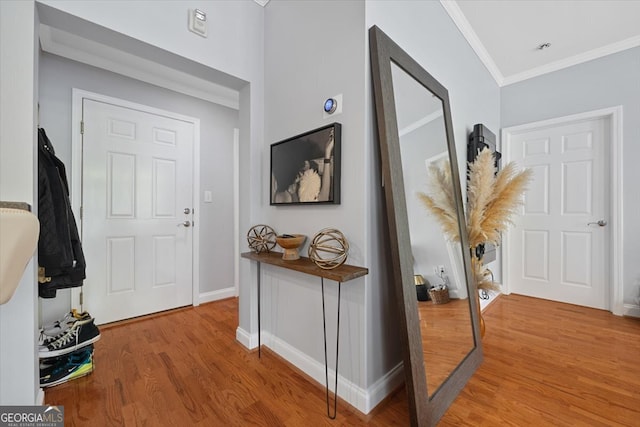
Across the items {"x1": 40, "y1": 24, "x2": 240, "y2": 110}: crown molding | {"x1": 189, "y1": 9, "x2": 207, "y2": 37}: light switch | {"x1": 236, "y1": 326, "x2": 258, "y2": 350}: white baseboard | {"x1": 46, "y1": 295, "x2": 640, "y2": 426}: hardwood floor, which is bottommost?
{"x1": 46, "y1": 295, "x2": 640, "y2": 426}: hardwood floor

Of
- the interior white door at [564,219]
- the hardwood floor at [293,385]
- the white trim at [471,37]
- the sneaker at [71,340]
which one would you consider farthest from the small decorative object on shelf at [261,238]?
the interior white door at [564,219]

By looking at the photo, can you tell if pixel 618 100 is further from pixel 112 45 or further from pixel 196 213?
pixel 196 213

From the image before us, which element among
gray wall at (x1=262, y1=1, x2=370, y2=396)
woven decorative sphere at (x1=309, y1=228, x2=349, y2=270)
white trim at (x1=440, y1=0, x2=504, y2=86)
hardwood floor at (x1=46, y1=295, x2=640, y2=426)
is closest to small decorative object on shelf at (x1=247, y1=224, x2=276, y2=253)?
gray wall at (x1=262, y1=1, x2=370, y2=396)

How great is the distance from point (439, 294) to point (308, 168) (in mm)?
1094

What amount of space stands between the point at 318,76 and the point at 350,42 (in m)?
0.28

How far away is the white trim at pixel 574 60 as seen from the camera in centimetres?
262

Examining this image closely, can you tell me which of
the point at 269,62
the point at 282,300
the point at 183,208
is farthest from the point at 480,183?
the point at 183,208

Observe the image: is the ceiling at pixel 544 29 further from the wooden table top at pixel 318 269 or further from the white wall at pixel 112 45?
the wooden table top at pixel 318 269

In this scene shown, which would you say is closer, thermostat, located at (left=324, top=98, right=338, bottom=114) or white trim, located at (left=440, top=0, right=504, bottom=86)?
thermostat, located at (left=324, top=98, right=338, bottom=114)

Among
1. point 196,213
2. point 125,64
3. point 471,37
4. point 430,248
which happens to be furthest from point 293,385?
point 471,37

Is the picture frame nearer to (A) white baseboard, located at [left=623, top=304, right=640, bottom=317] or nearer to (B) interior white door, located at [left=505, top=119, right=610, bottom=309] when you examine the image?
(B) interior white door, located at [left=505, top=119, right=610, bottom=309]

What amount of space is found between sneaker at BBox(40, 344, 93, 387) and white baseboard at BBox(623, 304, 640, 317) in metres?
4.61

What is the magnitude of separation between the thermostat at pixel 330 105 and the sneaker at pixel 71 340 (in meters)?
2.12

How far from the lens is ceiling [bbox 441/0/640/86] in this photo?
2.19 meters
